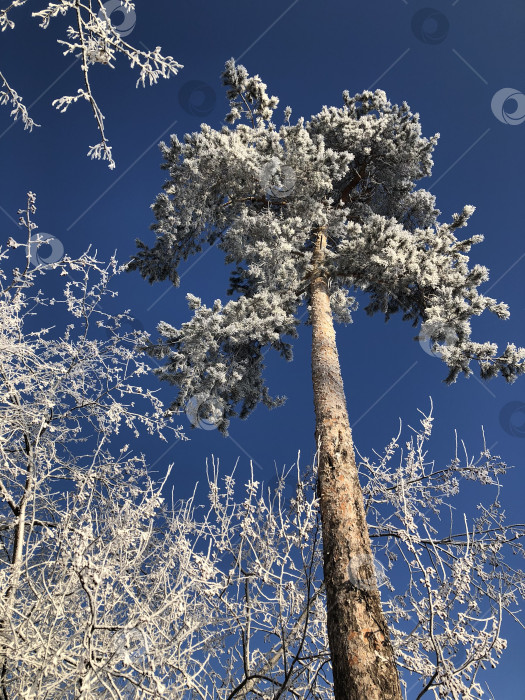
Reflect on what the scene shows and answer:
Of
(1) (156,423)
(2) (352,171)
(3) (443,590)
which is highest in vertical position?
(2) (352,171)

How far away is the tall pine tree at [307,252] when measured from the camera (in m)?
7.94

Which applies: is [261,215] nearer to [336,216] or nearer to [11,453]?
[336,216]

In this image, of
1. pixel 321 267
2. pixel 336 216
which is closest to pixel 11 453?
pixel 321 267

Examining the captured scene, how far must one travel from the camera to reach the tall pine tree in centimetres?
794

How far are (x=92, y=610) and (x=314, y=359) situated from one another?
4.93 meters

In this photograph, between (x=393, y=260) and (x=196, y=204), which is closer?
(x=393, y=260)

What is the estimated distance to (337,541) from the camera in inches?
186

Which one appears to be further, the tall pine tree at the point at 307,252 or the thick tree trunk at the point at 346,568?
the tall pine tree at the point at 307,252
